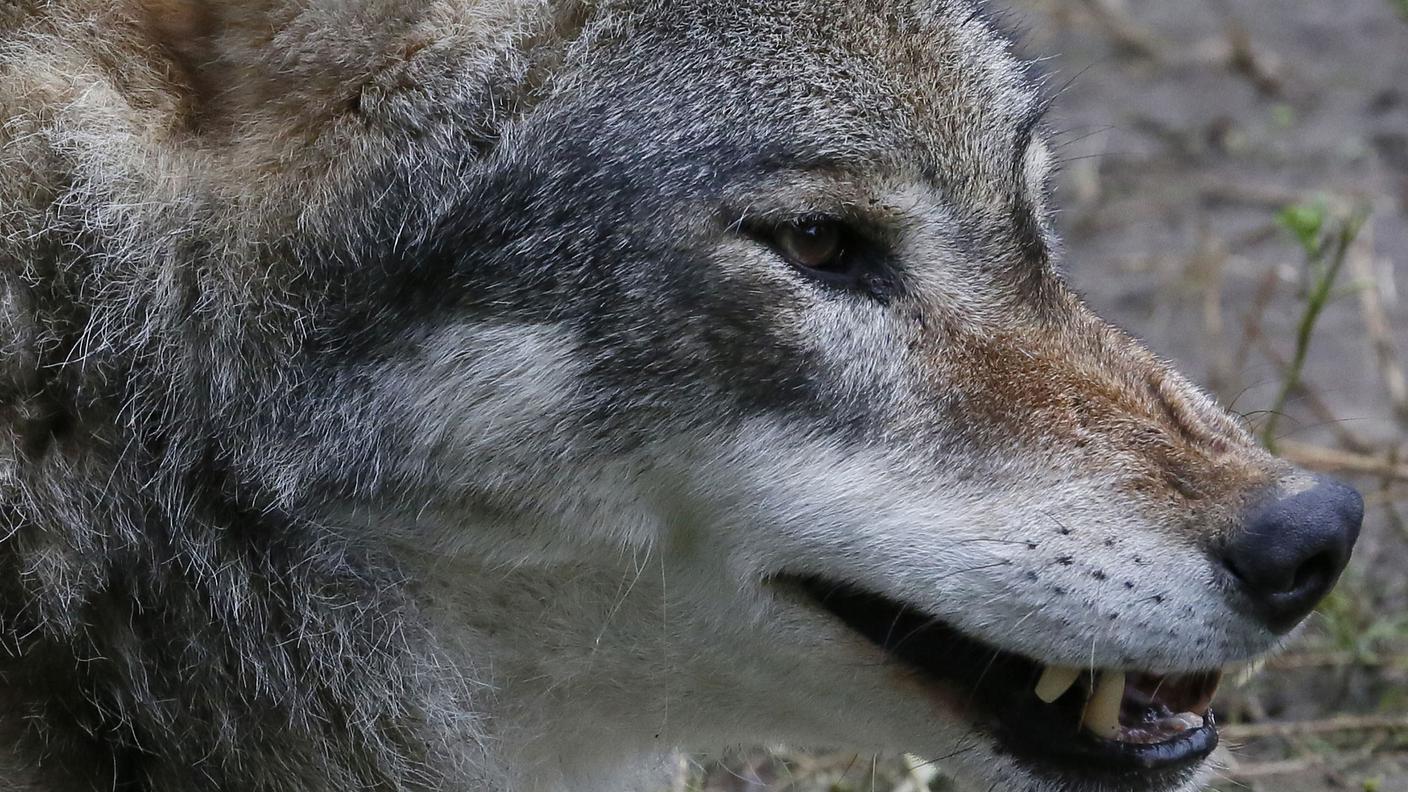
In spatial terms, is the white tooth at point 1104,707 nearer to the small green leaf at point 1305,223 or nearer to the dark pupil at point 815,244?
the dark pupil at point 815,244

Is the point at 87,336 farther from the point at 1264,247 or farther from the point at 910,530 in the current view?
the point at 1264,247

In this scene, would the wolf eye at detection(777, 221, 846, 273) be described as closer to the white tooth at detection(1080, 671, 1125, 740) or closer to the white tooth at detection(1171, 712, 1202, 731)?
the white tooth at detection(1080, 671, 1125, 740)

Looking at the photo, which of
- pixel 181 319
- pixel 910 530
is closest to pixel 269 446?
pixel 181 319

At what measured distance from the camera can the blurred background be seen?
4.09 metres

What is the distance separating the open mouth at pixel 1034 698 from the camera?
104 inches

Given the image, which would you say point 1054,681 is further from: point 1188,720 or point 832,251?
point 832,251

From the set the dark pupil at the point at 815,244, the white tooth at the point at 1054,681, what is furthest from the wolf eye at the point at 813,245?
the white tooth at the point at 1054,681

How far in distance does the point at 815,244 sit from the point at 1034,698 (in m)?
0.79

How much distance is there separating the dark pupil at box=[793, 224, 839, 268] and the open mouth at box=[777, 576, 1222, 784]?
490 millimetres

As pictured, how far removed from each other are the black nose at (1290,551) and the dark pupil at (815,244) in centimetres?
73

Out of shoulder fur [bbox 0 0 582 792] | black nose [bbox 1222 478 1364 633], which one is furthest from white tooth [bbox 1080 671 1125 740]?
shoulder fur [bbox 0 0 582 792]

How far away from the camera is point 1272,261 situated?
21.1ft

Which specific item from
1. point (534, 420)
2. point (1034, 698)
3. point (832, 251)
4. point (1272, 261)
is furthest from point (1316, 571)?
point (1272, 261)

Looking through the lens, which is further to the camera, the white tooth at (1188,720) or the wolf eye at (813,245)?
the white tooth at (1188,720)
